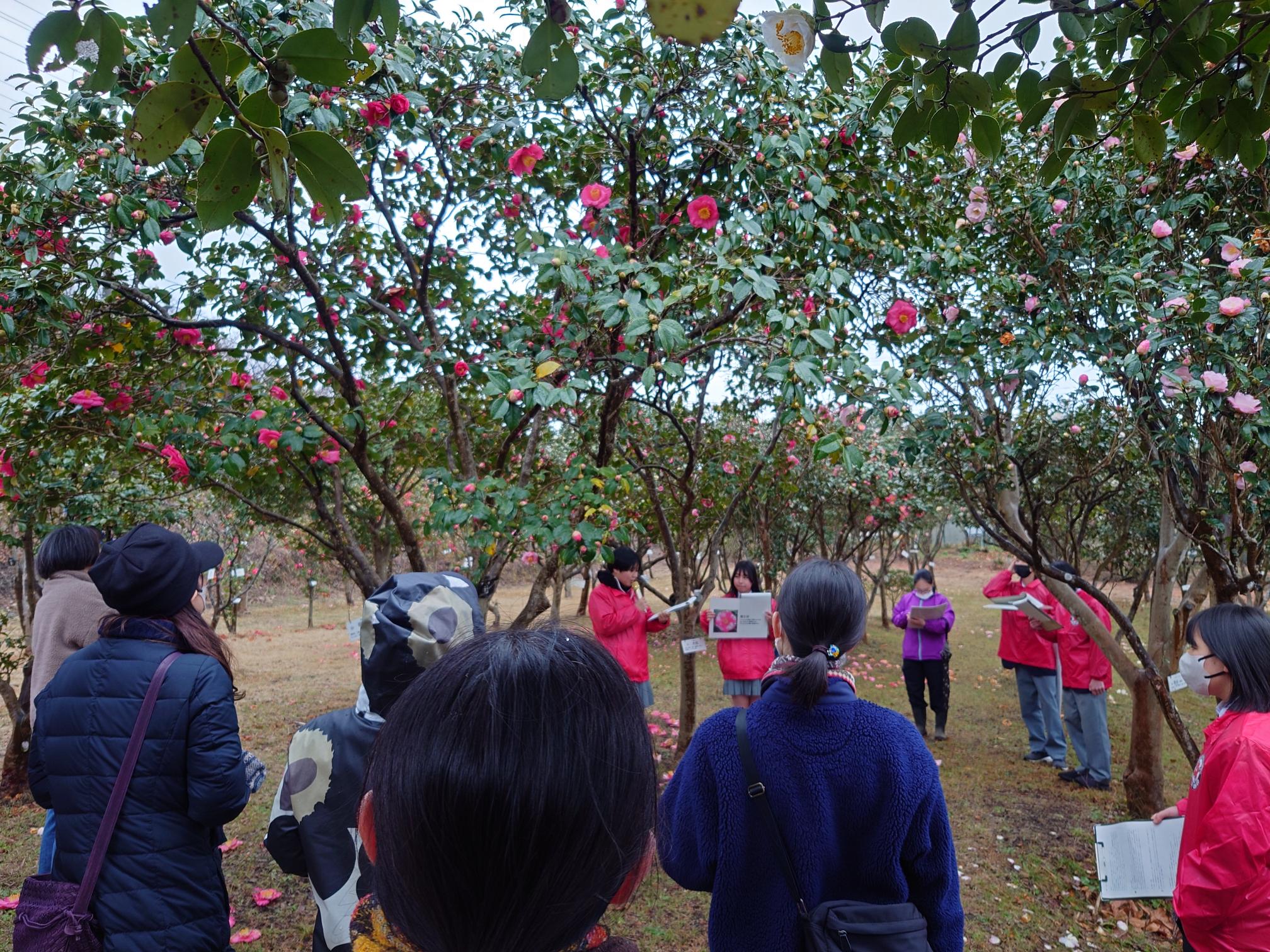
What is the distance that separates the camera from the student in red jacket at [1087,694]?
479 cm

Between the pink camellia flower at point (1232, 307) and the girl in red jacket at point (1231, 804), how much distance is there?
104 centimetres

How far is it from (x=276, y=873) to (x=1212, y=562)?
4.62m

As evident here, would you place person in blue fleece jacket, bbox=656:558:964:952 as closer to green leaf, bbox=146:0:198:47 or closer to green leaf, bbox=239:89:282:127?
green leaf, bbox=239:89:282:127

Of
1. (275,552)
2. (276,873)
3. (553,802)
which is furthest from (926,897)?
(275,552)

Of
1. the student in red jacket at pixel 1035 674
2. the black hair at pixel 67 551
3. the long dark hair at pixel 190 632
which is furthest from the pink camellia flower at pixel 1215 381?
the black hair at pixel 67 551

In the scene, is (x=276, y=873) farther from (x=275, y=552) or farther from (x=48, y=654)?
(x=275, y=552)

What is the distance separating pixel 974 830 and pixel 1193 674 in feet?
8.26

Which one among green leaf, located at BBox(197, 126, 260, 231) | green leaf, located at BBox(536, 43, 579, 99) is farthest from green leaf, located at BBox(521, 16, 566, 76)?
green leaf, located at BBox(197, 126, 260, 231)

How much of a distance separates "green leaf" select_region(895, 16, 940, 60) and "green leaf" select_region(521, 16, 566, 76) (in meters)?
0.58

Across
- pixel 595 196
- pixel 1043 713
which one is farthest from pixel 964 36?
pixel 1043 713

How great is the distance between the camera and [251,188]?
2.89 ft

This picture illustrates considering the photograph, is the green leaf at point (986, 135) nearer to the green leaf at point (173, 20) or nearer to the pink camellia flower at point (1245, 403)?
the green leaf at point (173, 20)

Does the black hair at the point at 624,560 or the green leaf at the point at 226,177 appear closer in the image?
the green leaf at the point at 226,177

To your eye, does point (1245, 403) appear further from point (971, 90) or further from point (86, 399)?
point (86, 399)
